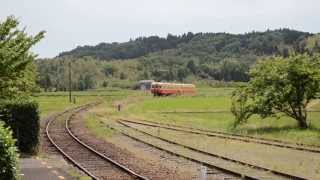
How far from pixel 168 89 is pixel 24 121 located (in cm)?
8569

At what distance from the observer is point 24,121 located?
89.2 feet

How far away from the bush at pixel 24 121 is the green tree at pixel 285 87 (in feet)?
55.1

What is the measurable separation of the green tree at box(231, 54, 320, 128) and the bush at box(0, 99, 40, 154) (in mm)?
16806

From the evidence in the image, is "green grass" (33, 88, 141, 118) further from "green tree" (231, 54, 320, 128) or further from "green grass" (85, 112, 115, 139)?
"green tree" (231, 54, 320, 128)

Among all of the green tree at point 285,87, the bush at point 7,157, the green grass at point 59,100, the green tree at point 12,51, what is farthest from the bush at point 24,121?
the green grass at point 59,100

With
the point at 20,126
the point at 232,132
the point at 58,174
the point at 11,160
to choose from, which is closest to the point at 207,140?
the point at 232,132

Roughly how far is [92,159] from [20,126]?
3.91 metres

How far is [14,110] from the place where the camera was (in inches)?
1059

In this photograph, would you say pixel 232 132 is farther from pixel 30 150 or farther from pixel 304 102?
pixel 30 150

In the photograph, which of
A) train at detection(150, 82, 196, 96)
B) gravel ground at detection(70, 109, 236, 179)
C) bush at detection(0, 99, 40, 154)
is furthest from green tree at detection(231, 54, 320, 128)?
train at detection(150, 82, 196, 96)

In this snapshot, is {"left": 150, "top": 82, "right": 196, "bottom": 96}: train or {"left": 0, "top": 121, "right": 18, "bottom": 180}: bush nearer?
{"left": 0, "top": 121, "right": 18, "bottom": 180}: bush

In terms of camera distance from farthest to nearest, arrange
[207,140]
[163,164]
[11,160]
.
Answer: [207,140]
[163,164]
[11,160]

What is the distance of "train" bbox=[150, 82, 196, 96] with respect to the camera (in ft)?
361

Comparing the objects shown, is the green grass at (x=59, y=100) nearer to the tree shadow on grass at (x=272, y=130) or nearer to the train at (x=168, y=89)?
the train at (x=168, y=89)
